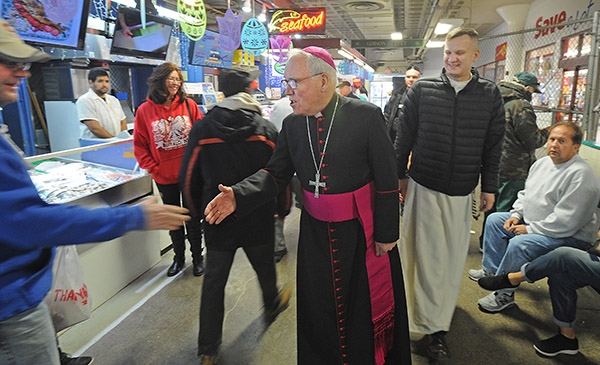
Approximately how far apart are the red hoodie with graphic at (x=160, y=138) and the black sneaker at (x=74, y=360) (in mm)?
1496

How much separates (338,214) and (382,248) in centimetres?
28

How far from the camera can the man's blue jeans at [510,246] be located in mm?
2865

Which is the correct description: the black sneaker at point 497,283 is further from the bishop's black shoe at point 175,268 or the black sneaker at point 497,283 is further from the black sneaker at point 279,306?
the bishop's black shoe at point 175,268

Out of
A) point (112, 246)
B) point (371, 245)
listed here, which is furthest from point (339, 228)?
point (112, 246)

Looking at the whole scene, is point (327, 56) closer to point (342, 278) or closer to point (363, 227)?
point (363, 227)

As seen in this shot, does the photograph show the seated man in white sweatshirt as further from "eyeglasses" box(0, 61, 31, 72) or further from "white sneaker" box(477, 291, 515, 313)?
"eyeglasses" box(0, 61, 31, 72)

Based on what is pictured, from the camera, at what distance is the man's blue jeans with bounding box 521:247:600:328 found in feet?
8.21

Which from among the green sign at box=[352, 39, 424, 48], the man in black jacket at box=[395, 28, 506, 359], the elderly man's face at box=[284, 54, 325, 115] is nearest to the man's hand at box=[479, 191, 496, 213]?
the man in black jacket at box=[395, 28, 506, 359]

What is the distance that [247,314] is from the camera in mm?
3158

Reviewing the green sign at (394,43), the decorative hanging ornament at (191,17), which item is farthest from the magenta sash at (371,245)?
the green sign at (394,43)

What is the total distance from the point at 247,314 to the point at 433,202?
164cm

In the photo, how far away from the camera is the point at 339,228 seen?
203cm

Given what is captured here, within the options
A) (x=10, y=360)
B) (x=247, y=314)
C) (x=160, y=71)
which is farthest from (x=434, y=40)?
(x=10, y=360)

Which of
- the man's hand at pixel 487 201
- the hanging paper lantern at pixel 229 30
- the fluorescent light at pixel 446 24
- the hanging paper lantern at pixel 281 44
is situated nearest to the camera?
the man's hand at pixel 487 201
